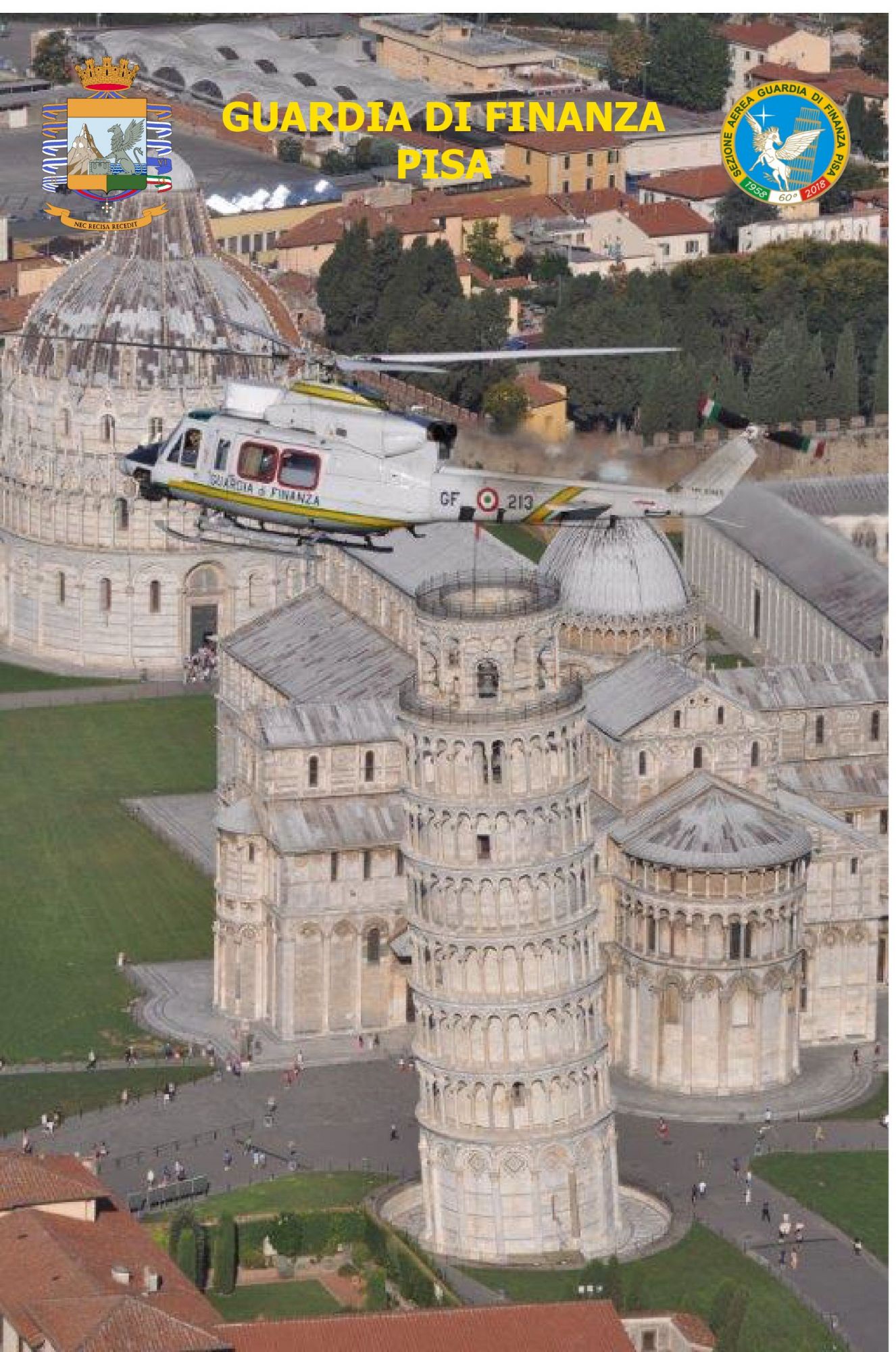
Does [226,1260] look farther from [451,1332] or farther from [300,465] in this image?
[300,465]

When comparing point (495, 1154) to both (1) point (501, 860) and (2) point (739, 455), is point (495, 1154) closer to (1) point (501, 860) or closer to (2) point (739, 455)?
(1) point (501, 860)

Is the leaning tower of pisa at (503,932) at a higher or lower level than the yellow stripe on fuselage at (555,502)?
lower

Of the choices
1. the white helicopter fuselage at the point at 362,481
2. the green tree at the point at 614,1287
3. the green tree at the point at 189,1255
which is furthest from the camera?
the green tree at the point at 189,1255

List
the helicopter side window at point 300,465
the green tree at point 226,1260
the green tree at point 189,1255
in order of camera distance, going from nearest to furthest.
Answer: the helicopter side window at point 300,465 < the green tree at point 189,1255 < the green tree at point 226,1260

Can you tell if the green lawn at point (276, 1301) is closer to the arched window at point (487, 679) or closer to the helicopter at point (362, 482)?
the arched window at point (487, 679)

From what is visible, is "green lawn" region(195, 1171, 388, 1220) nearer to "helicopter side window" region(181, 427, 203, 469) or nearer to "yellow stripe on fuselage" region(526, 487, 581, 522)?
"helicopter side window" region(181, 427, 203, 469)

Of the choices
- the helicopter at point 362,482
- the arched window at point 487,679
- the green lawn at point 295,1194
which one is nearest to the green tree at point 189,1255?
the green lawn at point 295,1194

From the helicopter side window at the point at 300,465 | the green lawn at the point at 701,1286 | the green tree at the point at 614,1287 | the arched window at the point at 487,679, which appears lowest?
the green lawn at the point at 701,1286

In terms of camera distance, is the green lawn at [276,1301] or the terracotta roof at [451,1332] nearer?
the terracotta roof at [451,1332]
